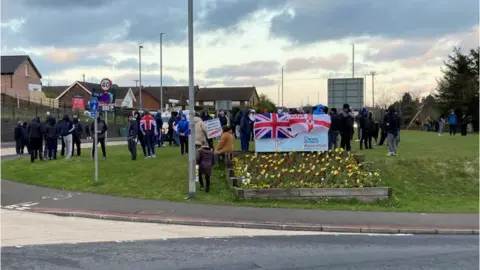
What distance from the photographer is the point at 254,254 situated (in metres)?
8.11

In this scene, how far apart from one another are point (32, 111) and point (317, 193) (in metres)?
44.9

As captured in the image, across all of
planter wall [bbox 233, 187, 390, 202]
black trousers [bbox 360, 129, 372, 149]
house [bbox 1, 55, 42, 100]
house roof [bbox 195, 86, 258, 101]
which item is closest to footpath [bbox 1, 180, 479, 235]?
planter wall [bbox 233, 187, 390, 202]

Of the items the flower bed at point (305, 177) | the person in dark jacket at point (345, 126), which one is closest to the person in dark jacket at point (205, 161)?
the flower bed at point (305, 177)

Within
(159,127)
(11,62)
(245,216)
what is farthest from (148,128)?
(11,62)

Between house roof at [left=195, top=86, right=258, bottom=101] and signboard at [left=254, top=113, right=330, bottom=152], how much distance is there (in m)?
95.6

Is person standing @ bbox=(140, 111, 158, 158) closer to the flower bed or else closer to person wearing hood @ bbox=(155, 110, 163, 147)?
the flower bed

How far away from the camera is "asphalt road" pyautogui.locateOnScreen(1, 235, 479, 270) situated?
7312mm

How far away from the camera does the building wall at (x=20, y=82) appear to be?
63516 millimetres

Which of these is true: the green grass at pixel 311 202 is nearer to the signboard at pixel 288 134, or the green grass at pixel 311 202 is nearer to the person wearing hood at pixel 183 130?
the person wearing hood at pixel 183 130

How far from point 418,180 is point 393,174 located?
76 centimetres

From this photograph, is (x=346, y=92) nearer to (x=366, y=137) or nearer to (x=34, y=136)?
(x=366, y=137)

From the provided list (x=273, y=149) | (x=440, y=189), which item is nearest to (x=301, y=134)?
(x=273, y=149)

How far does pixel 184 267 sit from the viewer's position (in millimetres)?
7156

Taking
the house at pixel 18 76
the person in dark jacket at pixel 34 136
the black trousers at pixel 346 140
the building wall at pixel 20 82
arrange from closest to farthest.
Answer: the black trousers at pixel 346 140, the person in dark jacket at pixel 34 136, the building wall at pixel 20 82, the house at pixel 18 76
